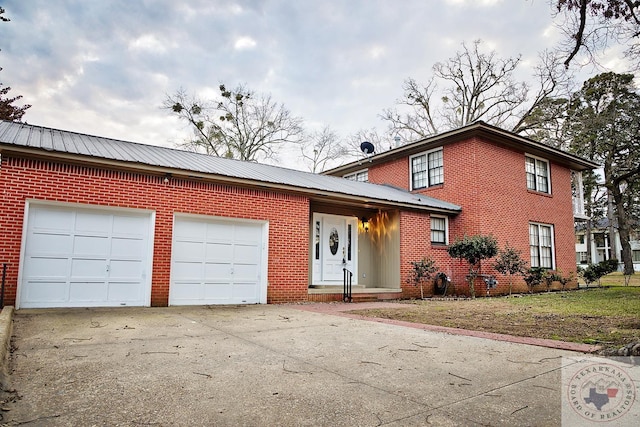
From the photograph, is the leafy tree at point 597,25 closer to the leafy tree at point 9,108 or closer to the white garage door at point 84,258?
the white garage door at point 84,258

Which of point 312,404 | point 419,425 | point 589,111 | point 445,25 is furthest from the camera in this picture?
point 589,111

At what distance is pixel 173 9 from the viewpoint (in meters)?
12.2

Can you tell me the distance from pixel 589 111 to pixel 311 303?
25422 mm

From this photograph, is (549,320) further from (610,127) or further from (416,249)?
(610,127)

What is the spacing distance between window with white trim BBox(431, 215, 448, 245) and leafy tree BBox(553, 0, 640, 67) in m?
6.52

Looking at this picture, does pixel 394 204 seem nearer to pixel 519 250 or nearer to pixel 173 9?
pixel 519 250

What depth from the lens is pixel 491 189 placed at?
14180 mm

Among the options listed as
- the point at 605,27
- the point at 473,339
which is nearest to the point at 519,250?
the point at 605,27

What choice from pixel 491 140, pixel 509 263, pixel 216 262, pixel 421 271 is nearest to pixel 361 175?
pixel 491 140

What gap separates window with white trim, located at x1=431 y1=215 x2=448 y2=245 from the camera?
45.7ft

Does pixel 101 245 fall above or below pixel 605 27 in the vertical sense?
below

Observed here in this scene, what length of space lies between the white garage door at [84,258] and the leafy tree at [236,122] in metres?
19.9

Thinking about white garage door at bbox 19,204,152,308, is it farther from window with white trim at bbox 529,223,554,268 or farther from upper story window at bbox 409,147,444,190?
window with white trim at bbox 529,223,554,268

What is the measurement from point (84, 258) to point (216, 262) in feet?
8.96
